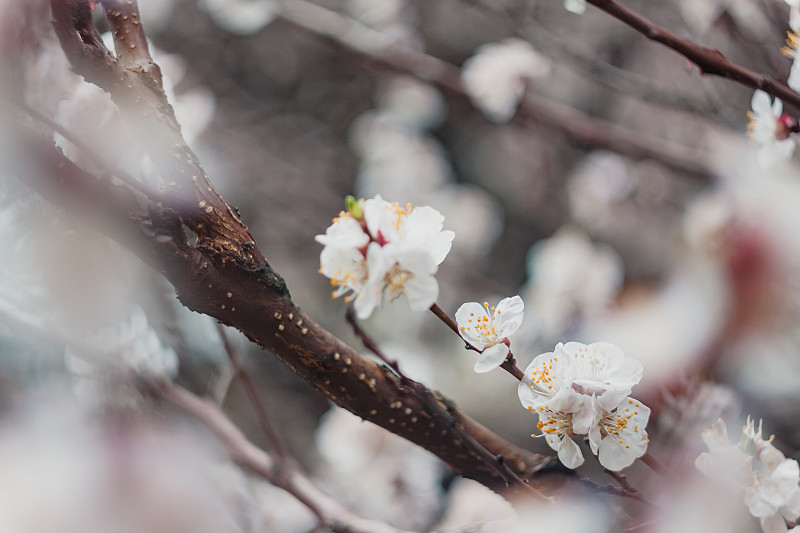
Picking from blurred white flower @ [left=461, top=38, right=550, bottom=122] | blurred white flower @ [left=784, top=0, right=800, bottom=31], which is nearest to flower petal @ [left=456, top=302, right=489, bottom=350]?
blurred white flower @ [left=784, top=0, right=800, bottom=31]

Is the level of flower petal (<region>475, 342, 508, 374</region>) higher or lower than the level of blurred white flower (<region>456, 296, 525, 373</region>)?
lower

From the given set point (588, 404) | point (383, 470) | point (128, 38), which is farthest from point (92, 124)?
point (383, 470)

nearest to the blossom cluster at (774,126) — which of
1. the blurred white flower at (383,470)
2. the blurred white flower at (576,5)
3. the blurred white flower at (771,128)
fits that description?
the blurred white flower at (771,128)

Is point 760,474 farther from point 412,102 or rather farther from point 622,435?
point 412,102

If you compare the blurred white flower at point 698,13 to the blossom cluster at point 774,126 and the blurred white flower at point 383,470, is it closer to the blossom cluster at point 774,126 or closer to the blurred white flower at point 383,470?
the blossom cluster at point 774,126

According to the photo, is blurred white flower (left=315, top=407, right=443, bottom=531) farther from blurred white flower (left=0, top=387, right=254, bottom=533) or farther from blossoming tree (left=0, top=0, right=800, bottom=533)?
blurred white flower (left=0, top=387, right=254, bottom=533)

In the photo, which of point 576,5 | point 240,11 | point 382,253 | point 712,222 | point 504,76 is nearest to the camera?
A: point 382,253
